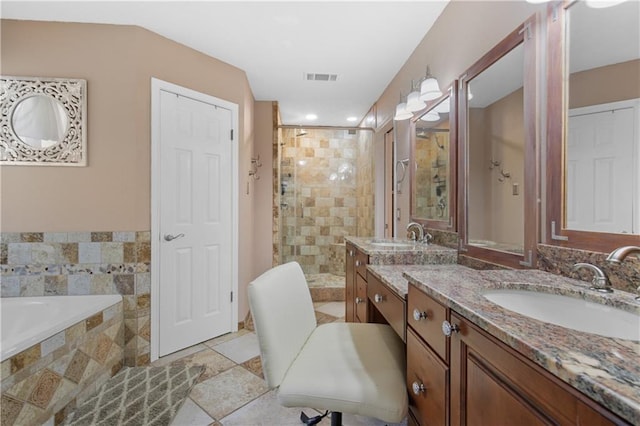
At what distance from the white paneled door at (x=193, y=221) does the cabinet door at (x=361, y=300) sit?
1235 millimetres

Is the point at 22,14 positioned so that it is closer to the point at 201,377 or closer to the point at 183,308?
the point at 183,308

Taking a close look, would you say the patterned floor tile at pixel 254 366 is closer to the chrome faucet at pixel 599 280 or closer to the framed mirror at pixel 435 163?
the framed mirror at pixel 435 163

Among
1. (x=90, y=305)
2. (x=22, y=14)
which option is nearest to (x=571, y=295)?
(x=90, y=305)

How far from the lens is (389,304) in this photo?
1.27 m

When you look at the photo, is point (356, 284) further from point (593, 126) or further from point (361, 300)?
point (593, 126)

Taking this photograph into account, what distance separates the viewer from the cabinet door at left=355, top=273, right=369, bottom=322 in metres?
1.79

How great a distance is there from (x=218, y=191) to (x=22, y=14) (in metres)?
1.70

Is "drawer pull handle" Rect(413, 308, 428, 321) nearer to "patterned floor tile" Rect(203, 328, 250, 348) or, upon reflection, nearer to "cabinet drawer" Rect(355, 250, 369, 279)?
"cabinet drawer" Rect(355, 250, 369, 279)

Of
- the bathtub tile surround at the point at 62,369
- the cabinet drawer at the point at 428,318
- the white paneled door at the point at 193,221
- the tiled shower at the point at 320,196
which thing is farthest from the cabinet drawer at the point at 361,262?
the tiled shower at the point at 320,196

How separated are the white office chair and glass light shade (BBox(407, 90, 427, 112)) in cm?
145

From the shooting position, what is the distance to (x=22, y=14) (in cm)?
192

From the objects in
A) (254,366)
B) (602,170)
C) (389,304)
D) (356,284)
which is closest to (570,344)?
(602,170)

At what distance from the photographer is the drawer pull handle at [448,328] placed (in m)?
0.73

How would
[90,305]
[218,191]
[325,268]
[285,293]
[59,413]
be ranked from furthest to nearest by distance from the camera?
[325,268] → [218,191] → [90,305] → [59,413] → [285,293]
